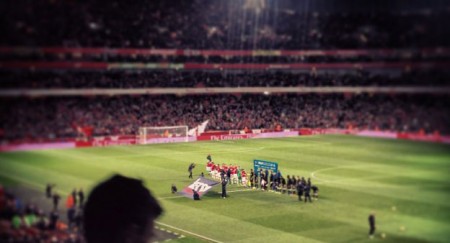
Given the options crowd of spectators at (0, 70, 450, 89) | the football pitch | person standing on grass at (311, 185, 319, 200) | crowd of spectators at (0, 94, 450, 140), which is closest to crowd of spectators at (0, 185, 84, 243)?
the football pitch

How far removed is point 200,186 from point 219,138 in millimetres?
970

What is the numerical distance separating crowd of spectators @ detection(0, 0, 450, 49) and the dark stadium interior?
0.01 m

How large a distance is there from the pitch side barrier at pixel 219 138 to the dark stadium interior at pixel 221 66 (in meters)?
0.07

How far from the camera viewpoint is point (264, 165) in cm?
494

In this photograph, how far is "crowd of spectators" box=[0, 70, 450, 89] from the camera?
147 inches

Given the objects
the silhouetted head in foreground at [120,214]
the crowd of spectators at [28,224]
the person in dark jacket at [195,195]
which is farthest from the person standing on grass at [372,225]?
the silhouetted head in foreground at [120,214]

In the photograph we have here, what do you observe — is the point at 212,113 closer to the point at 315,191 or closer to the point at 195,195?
the point at 195,195

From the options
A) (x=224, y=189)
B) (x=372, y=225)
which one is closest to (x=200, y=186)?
(x=224, y=189)

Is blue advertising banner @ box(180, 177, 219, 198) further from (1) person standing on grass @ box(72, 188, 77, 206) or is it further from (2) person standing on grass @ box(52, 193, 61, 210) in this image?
(2) person standing on grass @ box(52, 193, 61, 210)

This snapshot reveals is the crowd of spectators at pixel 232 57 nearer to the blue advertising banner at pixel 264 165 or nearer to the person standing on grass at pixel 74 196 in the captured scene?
the blue advertising banner at pixel 264 165

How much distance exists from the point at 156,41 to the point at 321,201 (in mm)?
3558

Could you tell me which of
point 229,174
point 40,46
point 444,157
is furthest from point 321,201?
point 40,46

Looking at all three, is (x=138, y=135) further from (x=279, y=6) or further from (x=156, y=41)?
(x=279, y=6)

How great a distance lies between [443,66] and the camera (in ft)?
10.2
